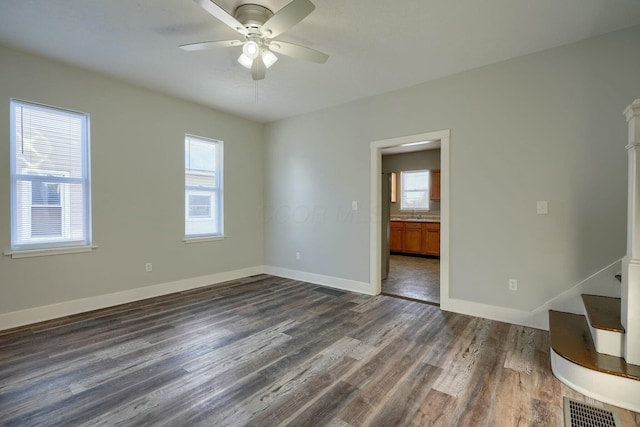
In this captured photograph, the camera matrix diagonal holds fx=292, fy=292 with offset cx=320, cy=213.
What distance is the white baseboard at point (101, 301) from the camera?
9.81 feet

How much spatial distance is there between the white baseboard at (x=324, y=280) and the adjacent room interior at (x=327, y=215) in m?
0.04

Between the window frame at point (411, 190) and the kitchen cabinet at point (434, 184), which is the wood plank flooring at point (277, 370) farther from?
the window frame at point (411, 190)

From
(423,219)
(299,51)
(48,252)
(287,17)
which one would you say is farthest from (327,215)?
(423,219)

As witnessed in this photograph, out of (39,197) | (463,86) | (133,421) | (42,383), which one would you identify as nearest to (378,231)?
(463,86)

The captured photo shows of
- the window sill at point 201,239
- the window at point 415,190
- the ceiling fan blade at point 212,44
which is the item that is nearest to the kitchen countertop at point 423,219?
the window at point 415,190

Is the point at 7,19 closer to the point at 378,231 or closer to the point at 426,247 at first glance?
the point at 378,231

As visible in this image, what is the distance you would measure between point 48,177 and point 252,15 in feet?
9.42

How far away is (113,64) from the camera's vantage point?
3.19m

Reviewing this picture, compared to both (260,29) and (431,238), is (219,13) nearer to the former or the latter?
(260,29)

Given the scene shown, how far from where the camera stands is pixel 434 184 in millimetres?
7336

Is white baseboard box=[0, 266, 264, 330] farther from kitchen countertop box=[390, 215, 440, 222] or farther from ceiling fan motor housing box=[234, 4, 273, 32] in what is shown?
kitchen countertop box=[390, 215, 440, 222]

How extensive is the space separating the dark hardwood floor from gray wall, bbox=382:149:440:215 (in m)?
1.64

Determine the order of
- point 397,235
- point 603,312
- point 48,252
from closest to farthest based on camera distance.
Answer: point 603,312, point 48,252, point 397,235

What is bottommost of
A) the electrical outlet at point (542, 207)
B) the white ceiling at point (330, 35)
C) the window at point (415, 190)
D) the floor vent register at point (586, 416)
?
the floor vent register at point (586, 416)
